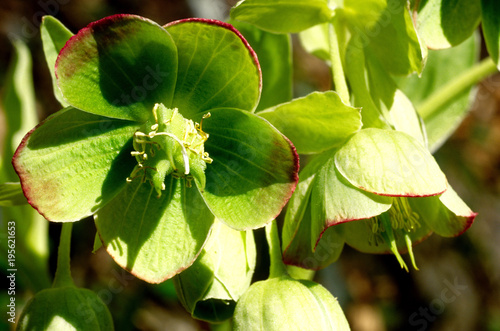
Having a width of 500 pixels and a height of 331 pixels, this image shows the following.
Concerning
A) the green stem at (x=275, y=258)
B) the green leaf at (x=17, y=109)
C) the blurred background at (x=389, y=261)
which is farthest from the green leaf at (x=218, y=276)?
the blurred background at (x=389, y=261)

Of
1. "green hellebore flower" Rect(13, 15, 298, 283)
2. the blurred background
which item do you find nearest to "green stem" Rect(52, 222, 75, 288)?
"green hellebore flower" Rect(13, 15, 298, 283)

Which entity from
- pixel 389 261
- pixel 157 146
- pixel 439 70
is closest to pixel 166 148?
pixel 157 146

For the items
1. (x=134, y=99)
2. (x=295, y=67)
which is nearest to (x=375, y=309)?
(x=295, y=67)

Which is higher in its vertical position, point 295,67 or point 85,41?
point 85,41

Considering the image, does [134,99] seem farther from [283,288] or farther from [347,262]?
[347,262]

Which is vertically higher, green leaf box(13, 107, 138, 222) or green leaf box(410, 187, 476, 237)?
green leaf box(13, 107, 138, 222)

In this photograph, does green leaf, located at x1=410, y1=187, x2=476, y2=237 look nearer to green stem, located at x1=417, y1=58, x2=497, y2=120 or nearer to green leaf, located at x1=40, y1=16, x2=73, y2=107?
green stem, located at x1=417, y1=58, x2=497, y2=120
